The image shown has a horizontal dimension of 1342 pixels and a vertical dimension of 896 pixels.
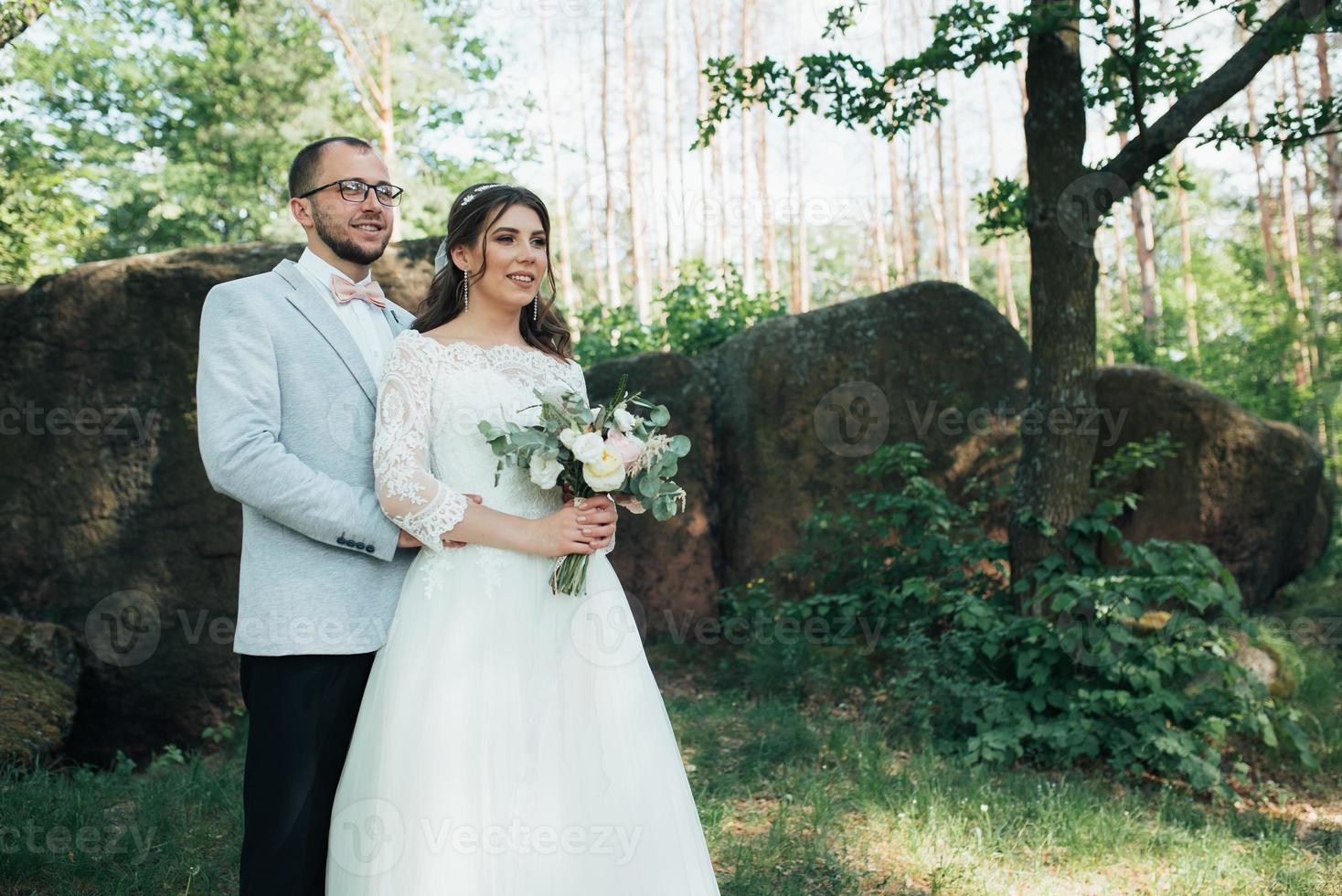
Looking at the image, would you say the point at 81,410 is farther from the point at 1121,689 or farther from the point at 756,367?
the point at 1121,689

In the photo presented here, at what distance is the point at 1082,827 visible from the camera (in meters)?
3.66

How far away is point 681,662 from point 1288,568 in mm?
4239

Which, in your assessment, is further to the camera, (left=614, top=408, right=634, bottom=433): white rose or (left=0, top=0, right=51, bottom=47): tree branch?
(left=0, top=0, right=51, bottom=47): tree branch

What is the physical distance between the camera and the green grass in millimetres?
3271

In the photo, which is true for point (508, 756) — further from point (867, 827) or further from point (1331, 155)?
point (1331, 155)

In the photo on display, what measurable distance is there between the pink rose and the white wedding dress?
226 millimetres

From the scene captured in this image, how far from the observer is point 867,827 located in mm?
3711

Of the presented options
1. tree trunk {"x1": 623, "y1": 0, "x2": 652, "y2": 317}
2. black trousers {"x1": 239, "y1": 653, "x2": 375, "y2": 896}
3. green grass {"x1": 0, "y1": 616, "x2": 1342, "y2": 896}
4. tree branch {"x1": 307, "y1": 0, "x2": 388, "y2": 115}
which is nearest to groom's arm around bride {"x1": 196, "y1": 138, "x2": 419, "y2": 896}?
black trousers {"x1": 239, "y1": 653, "x2": 375, "y2": 896}

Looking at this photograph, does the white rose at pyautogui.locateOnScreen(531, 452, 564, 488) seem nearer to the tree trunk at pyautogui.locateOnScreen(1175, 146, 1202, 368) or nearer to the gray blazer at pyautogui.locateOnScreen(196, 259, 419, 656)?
the gray blazer at pyautogui.locateOnScreen(196, 259, 419, 656)

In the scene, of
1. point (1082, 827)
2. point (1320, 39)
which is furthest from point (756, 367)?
point (1320, 39)

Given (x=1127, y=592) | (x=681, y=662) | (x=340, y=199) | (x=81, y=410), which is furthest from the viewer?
(x=681, y=662)

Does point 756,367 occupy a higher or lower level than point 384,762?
higher

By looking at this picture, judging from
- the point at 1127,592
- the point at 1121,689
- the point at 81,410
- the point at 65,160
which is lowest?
the point at 1121,689

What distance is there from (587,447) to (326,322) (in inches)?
30.5
